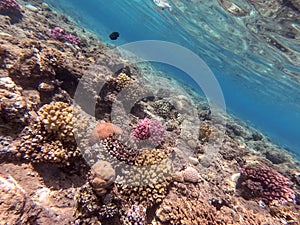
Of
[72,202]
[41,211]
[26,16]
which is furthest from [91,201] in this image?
[26,16]

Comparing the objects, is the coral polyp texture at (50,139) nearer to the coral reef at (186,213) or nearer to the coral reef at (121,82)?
the coral reef at (186,213)

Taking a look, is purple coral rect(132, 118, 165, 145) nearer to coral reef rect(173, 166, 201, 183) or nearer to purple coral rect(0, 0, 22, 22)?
coral reef rect(173, 166, 201, 183)

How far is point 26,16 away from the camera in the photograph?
11.2 m

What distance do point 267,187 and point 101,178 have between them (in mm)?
5590

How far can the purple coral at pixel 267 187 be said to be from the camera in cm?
595

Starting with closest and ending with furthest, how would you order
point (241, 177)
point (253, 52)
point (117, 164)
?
point (117, 164) → point (241, 177) → point (253, 52)

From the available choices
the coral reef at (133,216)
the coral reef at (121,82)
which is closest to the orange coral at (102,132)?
the coral reef at (133,216)

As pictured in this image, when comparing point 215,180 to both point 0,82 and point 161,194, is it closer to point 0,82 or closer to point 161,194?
point 161,194

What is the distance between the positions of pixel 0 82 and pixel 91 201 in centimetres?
322

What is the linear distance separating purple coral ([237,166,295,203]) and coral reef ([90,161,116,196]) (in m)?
5.01

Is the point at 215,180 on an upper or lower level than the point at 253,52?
lower

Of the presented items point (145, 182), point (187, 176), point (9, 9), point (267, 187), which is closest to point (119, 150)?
point (145, 182)

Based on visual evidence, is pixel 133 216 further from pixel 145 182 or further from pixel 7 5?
pixel 7 5

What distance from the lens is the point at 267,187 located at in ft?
19.8
